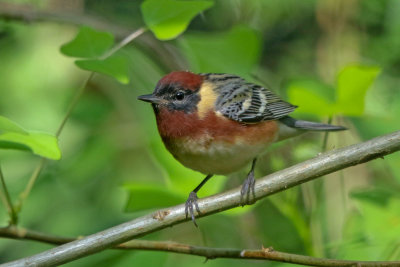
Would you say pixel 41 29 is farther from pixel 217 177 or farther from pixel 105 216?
pixel 217 177

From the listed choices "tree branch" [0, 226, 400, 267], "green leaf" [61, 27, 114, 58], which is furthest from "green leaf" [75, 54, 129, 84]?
"tree branch" [0, 226, 400, 267]

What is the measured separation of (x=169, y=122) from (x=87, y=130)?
3.84 ft

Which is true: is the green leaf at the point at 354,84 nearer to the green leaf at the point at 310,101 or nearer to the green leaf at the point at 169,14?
the green leaf at the point at 310,101

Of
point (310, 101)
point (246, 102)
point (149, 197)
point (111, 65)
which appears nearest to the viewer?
point (111, 65)

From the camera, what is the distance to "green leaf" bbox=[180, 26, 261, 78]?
3.39m

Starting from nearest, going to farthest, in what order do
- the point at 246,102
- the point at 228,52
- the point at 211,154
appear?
the point at 211,154 < the point at 228,52 < the point at 246,102

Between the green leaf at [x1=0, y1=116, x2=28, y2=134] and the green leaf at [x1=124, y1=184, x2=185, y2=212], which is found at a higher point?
the green leaf at [x1=0, y1=116, x2=28, y2=134]

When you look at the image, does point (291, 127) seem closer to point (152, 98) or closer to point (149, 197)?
point (152, 98)

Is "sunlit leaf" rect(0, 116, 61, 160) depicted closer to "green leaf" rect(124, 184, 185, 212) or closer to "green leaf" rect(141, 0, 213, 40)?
"green leaf" rect(124, 184, 185, 212)

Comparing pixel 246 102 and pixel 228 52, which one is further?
pixel 246 102

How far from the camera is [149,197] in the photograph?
9.00ft

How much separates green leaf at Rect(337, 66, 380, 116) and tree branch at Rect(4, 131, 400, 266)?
0.50 meters

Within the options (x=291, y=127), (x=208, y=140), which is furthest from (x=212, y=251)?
(x=291, y=127)

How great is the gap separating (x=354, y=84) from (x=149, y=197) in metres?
1.13
